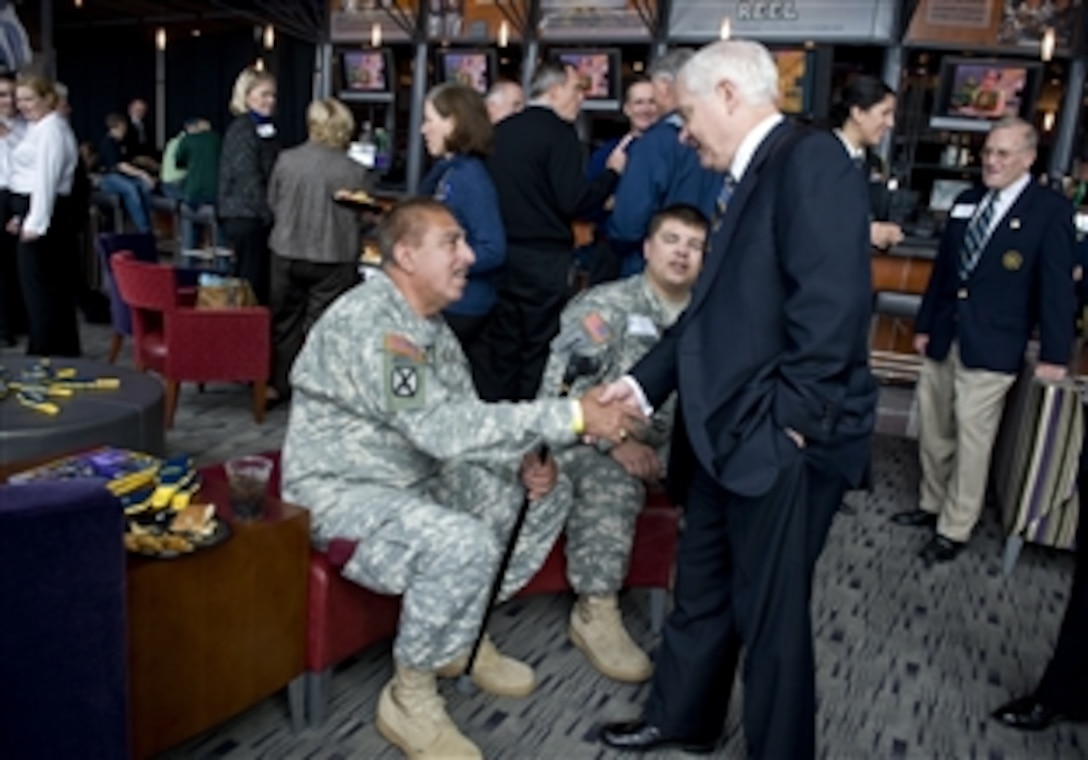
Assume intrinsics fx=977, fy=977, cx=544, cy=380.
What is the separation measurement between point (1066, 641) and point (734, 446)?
112 cm

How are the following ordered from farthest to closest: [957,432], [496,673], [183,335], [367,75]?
[367,75]
[183,335]
[957,432]
[496,673]

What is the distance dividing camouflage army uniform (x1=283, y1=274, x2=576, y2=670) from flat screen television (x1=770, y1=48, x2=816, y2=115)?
20.6 feet

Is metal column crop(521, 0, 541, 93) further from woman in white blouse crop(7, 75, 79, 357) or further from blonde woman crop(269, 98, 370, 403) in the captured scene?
woman in white blouse crop(7, 75, 79, 357)

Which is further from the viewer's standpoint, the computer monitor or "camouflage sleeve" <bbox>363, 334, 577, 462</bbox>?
the computer monitor

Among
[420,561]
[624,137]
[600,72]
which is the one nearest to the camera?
[420,561]

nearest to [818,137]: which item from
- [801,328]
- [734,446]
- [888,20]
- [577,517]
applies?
[801,328]

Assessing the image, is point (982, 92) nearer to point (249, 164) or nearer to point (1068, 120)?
point (1068, 120)

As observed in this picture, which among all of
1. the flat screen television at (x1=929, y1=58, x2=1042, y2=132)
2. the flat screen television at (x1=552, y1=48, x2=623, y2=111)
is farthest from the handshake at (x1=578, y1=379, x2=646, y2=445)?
the flat screen television at (x1=552, y1=48, x2=623, y2=111)

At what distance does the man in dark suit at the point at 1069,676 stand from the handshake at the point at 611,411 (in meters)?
1.13

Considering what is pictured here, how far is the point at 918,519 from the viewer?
A: 3.87 meters

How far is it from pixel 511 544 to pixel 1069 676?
141 cm

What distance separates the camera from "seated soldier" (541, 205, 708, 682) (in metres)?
2.60

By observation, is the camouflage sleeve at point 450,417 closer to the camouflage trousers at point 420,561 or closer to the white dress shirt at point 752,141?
the camouflage trousers at point 420,561

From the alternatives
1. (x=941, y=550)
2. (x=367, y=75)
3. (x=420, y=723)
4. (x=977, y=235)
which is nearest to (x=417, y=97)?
(x=367, y=75)
